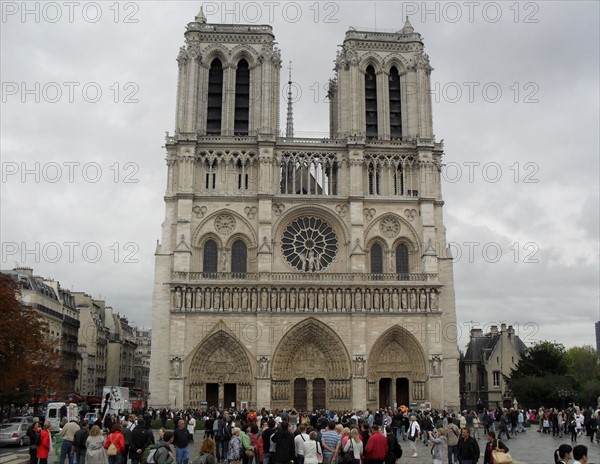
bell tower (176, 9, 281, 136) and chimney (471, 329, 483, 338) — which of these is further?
chimney (471, 329, 483, 338)

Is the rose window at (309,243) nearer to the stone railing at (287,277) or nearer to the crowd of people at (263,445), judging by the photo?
the stone railing at (287,277)

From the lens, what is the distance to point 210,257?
152 feet

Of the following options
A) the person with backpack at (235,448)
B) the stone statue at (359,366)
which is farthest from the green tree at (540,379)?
the person with backpack at (235,448)

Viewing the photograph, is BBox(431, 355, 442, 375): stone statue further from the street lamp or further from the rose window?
the rose window

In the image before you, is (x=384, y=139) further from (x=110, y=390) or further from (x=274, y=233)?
(x=110, y=390)

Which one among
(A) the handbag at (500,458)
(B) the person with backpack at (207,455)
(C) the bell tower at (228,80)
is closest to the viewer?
(B) the person with backpack at (207,455)

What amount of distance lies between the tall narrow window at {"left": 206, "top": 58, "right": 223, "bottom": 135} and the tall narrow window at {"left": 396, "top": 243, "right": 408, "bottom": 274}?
14.2 meters

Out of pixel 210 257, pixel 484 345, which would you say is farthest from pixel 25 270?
pixel 484 345

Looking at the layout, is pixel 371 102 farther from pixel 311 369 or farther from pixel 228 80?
pixel 311 369

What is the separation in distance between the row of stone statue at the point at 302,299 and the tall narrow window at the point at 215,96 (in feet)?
37.5

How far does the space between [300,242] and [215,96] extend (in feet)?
37.8

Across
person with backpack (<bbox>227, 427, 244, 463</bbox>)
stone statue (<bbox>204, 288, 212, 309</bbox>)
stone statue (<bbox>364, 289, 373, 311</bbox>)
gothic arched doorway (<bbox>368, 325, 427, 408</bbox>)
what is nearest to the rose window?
stone statue (<bbox>364, 289, 373, 311</bbox>)

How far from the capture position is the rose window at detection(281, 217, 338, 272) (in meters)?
46.7

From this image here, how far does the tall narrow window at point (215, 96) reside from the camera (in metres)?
49.0
